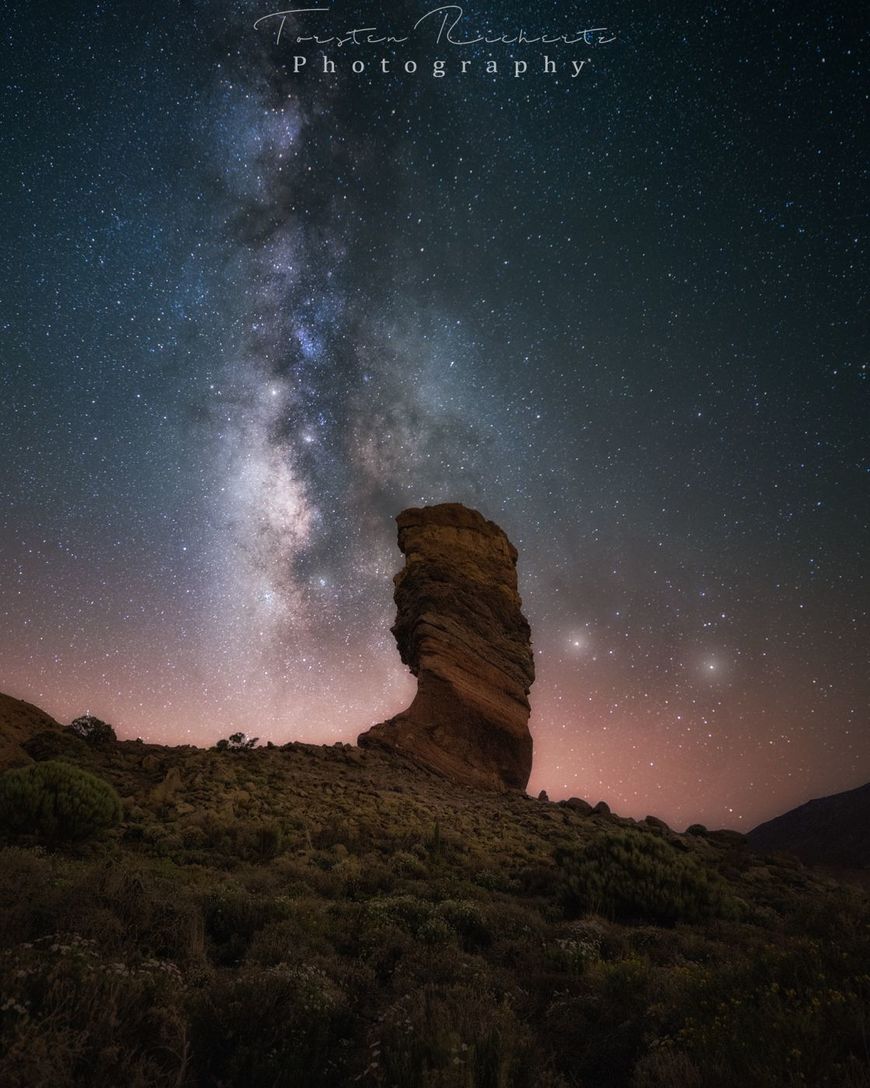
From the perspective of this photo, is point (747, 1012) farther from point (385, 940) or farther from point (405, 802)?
point (405, 802)

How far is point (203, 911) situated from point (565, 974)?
176 inches

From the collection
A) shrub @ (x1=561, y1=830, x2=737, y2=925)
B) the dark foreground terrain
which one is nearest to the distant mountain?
shrub @ (x1=561, y1=830, x2=737, y2=925)

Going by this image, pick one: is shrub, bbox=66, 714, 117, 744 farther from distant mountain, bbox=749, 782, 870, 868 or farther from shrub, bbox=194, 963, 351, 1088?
distant mountain, bbox=749, 782, 870, 868

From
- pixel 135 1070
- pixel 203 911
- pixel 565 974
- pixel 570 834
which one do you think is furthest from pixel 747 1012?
pixel 570 834

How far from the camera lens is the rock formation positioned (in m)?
25.2

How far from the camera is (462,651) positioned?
28.2 meters

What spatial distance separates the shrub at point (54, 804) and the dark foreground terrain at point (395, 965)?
87mm

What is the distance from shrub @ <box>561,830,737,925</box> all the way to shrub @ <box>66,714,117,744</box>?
17115 mm

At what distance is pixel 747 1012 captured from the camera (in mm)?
3982

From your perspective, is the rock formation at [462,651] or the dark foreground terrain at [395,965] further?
the rock formation at [462,651]

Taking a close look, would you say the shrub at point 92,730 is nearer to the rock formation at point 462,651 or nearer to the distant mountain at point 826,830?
the rock formation at point 462,651

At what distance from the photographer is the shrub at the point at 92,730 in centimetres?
1970

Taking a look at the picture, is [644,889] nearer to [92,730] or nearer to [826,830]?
[92,730]

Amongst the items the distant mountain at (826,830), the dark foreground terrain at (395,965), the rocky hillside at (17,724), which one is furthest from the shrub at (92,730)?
the distant mountain at (826,830)
